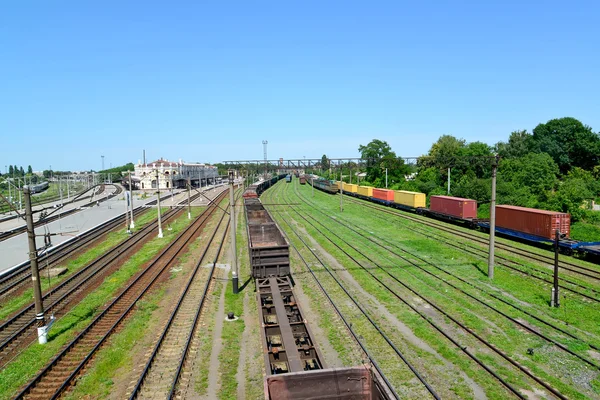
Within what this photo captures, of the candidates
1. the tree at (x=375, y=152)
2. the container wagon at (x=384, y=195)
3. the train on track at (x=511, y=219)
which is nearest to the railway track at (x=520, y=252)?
the train on track at (x=511, y=219)

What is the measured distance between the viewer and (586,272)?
2248cm

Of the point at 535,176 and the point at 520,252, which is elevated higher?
the point at 535,176

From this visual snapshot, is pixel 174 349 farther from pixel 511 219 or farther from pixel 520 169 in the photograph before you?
pixel 520 169

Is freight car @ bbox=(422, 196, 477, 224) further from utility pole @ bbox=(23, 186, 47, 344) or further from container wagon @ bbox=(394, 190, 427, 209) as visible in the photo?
utility pole @ bbox=(23, 186, 47, 344)

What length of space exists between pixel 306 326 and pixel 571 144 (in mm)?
93257

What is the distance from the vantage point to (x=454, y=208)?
134 ft

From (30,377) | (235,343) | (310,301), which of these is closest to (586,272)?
(310,301)

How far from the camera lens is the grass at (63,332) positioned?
11824 mm

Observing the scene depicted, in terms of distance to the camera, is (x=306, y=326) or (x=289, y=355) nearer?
(x=289, y=355)

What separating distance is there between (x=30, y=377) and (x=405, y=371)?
36.5ft

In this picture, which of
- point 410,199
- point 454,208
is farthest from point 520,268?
point 410,199

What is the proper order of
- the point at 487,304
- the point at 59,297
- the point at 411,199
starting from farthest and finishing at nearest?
the point at 411,199 < the point at 59,297 < the point at 487,304

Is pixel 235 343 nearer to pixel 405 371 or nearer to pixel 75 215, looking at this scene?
pixel 405 371

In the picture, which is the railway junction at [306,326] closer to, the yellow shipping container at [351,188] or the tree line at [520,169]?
the tree line at [520,169]
